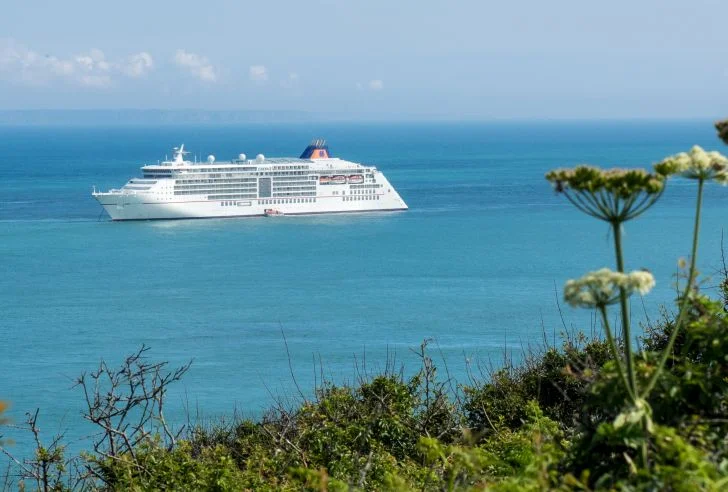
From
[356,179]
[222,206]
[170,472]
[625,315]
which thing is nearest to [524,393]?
[170,472]

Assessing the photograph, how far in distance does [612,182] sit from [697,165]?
316 millimetres

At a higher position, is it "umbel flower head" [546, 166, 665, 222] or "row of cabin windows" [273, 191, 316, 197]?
"umbel flower head" [546, 166, 665, 222]

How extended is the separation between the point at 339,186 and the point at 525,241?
1232 cm

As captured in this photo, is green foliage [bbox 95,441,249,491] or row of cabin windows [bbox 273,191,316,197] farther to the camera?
row of cabin windows [bbox 273,191,316,197]

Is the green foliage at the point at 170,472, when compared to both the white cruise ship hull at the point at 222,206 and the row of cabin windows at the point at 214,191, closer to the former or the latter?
the white cruise ship hull at the point at 222,206

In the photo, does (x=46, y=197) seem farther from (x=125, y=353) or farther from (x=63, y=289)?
(x=125, y=353)

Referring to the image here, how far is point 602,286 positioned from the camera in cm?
212

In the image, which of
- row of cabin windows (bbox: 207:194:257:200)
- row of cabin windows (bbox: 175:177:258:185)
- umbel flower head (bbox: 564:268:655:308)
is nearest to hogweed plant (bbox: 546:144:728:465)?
umbel flower head (bbox: 564:268:655:308)

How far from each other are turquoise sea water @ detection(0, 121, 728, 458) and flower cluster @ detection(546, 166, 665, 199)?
703cm

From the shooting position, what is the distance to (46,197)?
46.9 m

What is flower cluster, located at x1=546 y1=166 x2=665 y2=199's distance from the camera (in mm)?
2086

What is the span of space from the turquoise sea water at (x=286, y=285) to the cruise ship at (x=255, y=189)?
0.99 metres

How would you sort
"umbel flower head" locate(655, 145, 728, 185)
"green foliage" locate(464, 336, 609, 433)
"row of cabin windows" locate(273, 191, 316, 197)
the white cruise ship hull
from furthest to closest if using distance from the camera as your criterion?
"row of cabin windows" locate(273, 191, 316, 197) < the white cruise ship hull < "green foliage" locate(464, 336, 609, 433) < "umbel flower head" locate(655, 145, 728, 185)

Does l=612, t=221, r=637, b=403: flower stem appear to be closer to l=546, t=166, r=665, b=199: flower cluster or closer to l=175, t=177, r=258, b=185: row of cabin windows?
l=546, t=166, r=665, b=199: flower cluster
